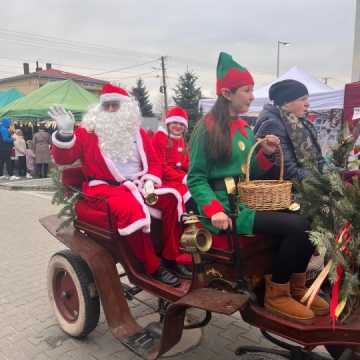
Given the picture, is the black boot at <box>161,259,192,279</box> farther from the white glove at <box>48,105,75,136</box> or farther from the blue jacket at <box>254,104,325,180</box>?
the white glove at <box>48,105,75,136</box>

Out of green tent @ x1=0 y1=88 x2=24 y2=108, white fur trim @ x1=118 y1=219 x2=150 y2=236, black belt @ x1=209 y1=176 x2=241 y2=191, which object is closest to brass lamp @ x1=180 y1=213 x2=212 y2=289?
black belt @ x1=209 y1=176 x2=241 y2=191

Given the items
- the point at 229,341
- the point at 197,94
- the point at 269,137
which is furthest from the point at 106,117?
the point at 197,94

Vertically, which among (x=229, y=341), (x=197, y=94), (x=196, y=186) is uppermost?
(x=197, y=94)

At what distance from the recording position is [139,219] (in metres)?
2.90

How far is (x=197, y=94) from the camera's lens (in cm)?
3844

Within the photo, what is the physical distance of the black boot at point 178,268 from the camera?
9.94 ft

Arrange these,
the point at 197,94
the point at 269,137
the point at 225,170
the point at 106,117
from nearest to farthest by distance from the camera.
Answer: the point at 269,137
the point at 225,170
the point at 106,117
the point at 197,94

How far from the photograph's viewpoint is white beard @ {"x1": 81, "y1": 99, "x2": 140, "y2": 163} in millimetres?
3488

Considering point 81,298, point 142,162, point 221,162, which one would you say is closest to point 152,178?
point 142,162

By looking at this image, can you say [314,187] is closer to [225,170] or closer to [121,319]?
[225,170]

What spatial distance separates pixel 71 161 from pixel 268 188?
6.17 feet

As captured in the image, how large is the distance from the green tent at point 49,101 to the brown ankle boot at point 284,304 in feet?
39.8

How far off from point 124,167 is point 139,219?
0.79 meters

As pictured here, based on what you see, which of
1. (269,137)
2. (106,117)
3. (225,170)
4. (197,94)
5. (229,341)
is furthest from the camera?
(197,94)
